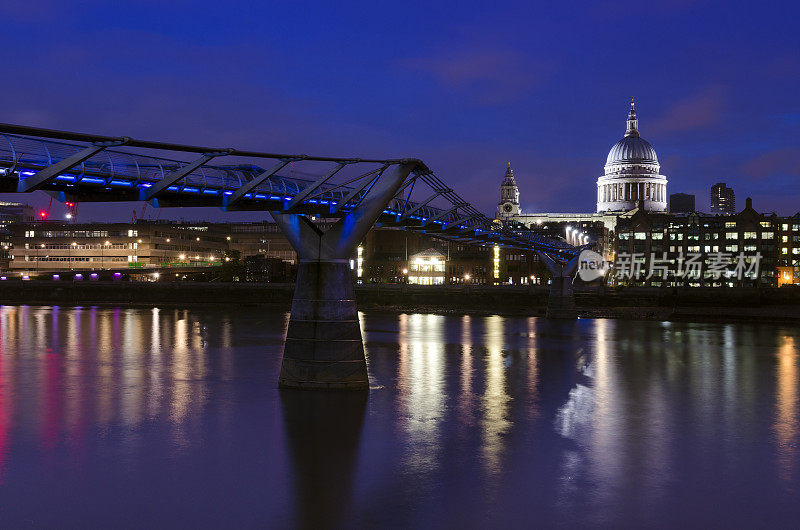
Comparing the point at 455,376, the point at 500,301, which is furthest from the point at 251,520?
the point at 500,301

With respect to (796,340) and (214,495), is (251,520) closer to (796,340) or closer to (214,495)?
(214,495)

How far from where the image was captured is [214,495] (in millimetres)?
19875

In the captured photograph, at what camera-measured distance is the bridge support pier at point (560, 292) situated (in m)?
96.4

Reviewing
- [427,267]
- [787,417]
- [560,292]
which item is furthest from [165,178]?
[427,267]

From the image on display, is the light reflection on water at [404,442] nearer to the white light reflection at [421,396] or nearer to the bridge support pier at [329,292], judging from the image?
the white light reflection at [421,396]

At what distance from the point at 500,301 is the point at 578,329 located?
1504 inches

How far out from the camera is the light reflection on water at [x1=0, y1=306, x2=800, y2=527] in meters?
19.1

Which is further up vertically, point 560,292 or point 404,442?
point 560,292

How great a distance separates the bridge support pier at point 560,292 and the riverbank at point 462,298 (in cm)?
416

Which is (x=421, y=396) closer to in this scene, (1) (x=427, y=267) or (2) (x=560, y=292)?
(2) (x=560, y=292)

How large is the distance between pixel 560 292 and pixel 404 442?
74.9 m

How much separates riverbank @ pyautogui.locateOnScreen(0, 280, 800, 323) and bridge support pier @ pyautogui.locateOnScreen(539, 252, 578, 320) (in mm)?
4158

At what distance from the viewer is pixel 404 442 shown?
26.0m

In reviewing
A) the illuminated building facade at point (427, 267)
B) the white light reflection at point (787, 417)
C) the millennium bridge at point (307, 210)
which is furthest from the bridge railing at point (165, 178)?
the illuminated building facade at point (427, 267)
